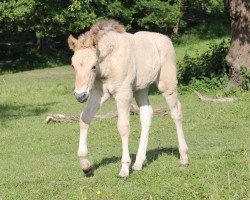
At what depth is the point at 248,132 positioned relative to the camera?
1232cm

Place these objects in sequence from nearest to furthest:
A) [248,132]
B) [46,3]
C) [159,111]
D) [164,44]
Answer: [164,44]
[248,132]
[159,111]
[46,3]

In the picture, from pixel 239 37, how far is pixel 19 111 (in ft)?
24.7

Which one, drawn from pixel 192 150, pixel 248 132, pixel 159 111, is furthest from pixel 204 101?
pixel 192 150

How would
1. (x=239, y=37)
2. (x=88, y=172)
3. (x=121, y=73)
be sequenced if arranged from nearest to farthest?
(x=121, y=73), (x=88, y=172), (x=239, y=37)

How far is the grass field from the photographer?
7.10 metres

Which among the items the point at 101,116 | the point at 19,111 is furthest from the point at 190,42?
the point at 101,116

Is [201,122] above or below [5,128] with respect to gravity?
above

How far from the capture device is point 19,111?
62.2 ft

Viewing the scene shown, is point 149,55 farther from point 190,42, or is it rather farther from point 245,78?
point 190,42

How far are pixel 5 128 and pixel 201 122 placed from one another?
17.5ft

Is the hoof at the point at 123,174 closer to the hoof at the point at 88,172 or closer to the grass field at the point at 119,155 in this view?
the grass field at the point at 119,155

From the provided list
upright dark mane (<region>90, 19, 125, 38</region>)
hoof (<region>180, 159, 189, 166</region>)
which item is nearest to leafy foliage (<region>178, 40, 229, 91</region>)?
hoof (<region>180, 159, 189, 166</region>)

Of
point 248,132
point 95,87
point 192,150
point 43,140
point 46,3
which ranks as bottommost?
point 46,3

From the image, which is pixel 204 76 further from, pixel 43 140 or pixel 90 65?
pixel 90 65
